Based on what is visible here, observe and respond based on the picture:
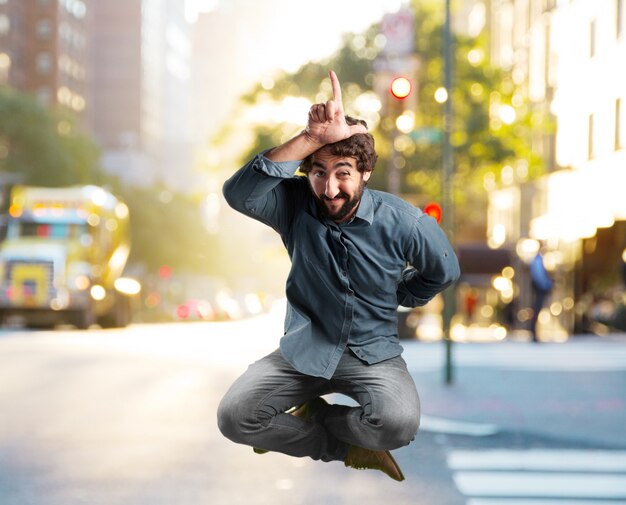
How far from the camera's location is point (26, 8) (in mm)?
110938

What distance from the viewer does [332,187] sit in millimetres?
3957

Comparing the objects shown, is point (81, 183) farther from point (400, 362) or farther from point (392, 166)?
point (400, 362)

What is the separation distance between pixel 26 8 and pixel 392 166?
9012 cm

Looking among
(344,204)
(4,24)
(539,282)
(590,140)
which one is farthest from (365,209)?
(4,24)

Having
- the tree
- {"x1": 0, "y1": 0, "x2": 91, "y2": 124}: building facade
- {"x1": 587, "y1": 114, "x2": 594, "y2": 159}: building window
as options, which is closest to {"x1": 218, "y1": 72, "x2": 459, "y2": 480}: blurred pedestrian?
{"x1": 587, "y1": 114, "x2": 594, "y2": 159}: building window

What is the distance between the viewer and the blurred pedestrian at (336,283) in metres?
4.00

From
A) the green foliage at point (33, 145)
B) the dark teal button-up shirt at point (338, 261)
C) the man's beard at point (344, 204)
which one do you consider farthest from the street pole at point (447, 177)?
the green foliage at point (33, 145)

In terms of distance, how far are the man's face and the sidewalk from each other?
874 centimetres

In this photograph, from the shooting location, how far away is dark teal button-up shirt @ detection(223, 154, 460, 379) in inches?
160

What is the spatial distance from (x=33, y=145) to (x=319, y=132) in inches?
2526

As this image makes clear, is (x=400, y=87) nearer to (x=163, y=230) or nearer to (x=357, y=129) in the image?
(x=357, y=129)

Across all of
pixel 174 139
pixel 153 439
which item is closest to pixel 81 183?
pixel 153 439

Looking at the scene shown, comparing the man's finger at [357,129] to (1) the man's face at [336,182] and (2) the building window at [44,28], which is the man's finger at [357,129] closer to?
(1) the man's face at [336,182]

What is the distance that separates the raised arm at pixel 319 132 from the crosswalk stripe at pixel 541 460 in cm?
763
